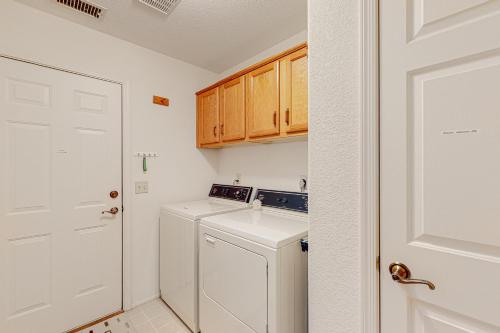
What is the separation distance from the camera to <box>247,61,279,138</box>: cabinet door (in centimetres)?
179

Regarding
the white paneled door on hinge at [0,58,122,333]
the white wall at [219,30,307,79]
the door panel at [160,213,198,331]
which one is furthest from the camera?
the white wall at [219,30,307,79]

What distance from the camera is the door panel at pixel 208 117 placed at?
238cm

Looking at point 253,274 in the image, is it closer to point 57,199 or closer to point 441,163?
point 441,163

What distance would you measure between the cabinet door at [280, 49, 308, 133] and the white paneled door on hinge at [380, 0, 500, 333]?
76 centimetres

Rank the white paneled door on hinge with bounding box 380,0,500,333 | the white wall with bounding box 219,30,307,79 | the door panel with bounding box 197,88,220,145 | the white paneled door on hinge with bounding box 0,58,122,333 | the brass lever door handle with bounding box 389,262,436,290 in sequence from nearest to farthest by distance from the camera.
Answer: the white paneled door on hinge with bounding box 380,0,500,333 → the brass lever door handle with bounding box 389,262,436,290 → the white paneled door on hinge with bounding box 0,58,122,333 → the white wall with bounding box 219,30,307,79 → the door panel with bounding box 197,88,220,145

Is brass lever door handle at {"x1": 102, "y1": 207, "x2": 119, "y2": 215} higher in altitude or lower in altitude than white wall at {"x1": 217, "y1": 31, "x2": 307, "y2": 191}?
lower

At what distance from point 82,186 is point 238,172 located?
1481 mm

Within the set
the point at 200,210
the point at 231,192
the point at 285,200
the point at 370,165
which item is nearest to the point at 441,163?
→ the point at 370,165

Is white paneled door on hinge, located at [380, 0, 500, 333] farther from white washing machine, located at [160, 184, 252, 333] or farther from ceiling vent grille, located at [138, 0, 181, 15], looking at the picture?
ceiling vent grille, located at [138, 0, 181, 15]

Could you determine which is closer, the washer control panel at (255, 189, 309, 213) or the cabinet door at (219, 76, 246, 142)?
the washer control panel at (255, 189, 309, 213)

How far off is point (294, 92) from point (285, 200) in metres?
0.88

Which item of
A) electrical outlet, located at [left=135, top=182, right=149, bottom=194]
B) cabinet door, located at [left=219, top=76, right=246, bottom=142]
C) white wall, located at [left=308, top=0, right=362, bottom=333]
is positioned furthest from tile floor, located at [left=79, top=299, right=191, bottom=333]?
cabinet door, located at [left=219, top=76, right=246, bottom=142]

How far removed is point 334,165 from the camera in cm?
98

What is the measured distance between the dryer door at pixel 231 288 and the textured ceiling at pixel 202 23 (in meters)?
1.75
